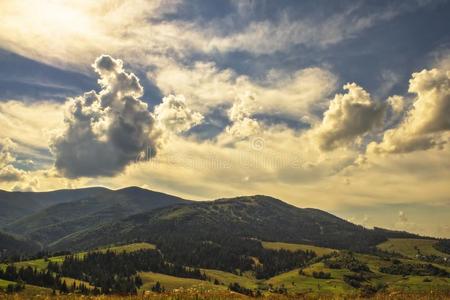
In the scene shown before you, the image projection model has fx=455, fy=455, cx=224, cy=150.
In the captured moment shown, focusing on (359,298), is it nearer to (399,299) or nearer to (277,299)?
(399,299)

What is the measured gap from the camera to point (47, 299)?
19750 mm

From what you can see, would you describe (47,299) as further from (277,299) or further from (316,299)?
(316,299)

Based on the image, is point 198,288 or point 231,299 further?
point 198,288

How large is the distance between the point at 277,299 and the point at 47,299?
10.7m

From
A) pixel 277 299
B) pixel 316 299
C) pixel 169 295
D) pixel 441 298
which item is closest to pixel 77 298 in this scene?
pixel 169 295

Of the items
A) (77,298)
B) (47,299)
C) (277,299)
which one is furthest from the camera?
(277,299)

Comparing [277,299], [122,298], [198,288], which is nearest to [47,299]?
[122,298]

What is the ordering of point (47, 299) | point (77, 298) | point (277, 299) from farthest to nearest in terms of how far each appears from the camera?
1. point (277, 299)
2. point (77, 298)
3. point (47, 299)

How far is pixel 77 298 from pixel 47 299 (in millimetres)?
1669

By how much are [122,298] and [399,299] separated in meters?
13.1

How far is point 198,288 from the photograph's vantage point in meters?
23.5

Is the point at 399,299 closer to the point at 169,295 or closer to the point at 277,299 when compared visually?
the point at 277,299

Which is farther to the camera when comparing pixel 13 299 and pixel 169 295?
pixel 169 295

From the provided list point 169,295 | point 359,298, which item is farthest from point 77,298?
point 359,298
